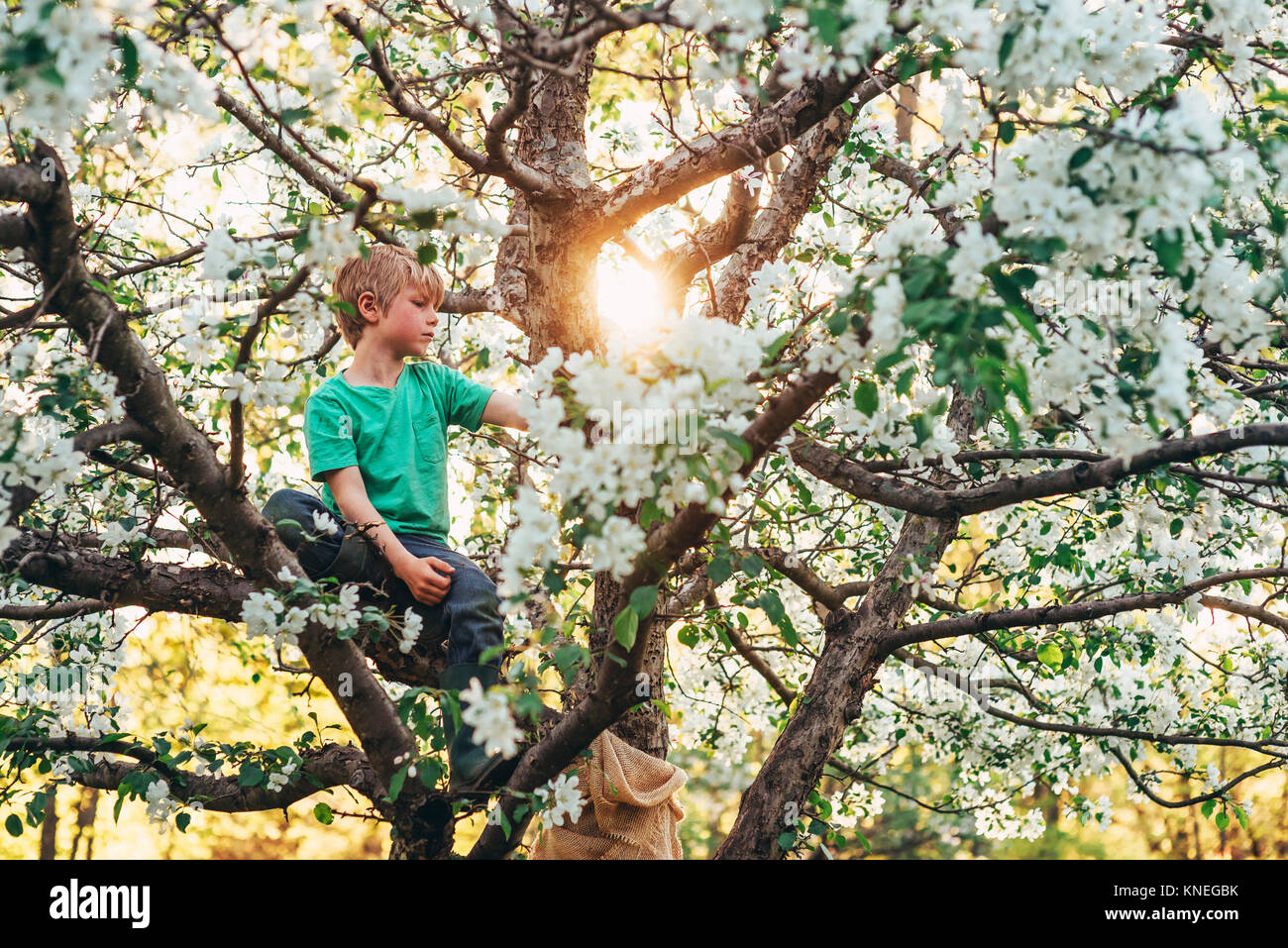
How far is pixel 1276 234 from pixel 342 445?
2.31 meters

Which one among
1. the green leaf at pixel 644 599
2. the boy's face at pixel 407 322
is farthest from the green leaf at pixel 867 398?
the boy's face at pixel 407 322

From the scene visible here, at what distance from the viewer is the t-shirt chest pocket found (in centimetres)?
290

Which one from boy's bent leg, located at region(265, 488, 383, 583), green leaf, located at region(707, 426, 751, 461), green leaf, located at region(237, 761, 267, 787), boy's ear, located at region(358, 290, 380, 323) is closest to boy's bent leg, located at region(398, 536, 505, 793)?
boy's bent leg, located at region(265, 488, 383, 583)

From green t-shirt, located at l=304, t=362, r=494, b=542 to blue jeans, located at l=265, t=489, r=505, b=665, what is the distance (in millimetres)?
89

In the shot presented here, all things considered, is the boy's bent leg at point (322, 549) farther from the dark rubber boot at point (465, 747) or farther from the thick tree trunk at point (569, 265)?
the thick tree trunk at point (569, 265)

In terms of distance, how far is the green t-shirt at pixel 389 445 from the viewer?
2.66m

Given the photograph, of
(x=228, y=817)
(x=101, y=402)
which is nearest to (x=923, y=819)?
(x=228, y=817)

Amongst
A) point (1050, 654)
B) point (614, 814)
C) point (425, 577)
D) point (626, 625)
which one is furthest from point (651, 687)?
point (1050, 654)

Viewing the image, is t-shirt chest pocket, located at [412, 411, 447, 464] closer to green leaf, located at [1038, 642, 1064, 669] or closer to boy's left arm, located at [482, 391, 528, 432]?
boy's left arm, located at [482, 391, 528, 432]

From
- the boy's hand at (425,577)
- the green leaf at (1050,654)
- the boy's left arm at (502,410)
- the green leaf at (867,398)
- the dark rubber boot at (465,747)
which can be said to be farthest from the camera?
the green leaf at (1050,654)

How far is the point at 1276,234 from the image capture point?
2.13 meters

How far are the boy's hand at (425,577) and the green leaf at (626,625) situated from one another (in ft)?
3.17
